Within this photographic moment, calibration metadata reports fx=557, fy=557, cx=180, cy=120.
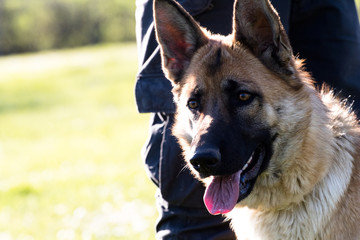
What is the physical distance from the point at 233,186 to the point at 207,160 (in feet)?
0.95

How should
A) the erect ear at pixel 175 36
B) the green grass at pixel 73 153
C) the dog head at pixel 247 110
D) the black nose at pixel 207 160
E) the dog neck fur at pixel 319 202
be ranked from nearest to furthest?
1. the black nose at pixel 207 160
2. the dog head at pixel 247 110
3. the dog neck fur at pixel 319 202
4. the erect ear at pixel 175 36
5. the green grass at pixel 73 153

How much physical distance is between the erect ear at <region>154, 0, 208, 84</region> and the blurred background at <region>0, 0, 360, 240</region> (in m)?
2.21

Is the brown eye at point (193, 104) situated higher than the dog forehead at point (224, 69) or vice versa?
the dog forehead at point (224, 69)

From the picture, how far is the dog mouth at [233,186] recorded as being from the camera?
3176 mm

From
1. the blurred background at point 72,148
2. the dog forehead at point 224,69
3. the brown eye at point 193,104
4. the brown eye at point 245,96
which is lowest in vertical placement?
the blurred background at point 72,148

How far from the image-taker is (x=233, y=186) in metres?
3.20

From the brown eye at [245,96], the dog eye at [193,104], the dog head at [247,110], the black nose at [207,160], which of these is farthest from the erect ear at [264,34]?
the black nose at [207,160]

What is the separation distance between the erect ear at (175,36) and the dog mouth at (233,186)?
781 mm

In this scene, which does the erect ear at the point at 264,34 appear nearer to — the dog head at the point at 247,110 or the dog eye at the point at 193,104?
the dog head at the point at 247,110

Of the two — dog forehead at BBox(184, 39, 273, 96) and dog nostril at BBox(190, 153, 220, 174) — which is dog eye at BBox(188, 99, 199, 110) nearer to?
dog forehead at BBox(184, 39, 273, 96)

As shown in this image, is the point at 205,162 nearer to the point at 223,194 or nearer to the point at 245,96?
the point at 223,194

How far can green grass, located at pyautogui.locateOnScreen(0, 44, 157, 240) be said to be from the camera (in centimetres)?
629

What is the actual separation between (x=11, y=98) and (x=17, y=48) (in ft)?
64.8

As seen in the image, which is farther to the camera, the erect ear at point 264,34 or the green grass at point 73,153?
the green grass at point 73,153
